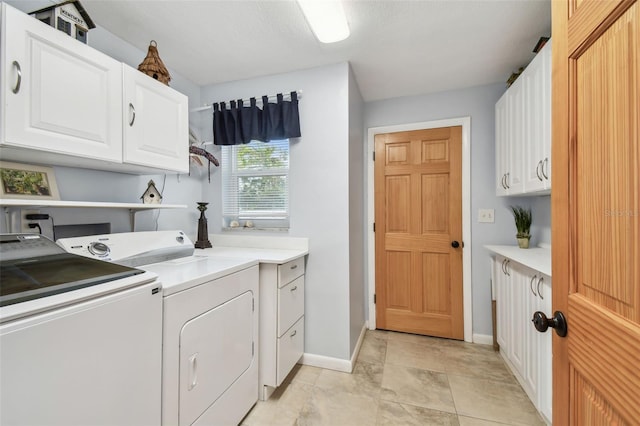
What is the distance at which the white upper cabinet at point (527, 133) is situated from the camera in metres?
1.56

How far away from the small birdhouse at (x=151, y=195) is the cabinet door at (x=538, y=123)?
8.37 feet

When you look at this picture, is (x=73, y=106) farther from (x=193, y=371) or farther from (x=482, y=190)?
(x=482, y=190)

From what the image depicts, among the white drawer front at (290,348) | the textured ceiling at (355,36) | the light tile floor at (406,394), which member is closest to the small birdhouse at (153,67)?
the textured ceiling at (355,36)

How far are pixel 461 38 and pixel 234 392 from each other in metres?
2.70

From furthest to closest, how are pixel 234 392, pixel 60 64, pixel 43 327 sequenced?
pixel 234 392, pixel 60 64, pixel 43 327

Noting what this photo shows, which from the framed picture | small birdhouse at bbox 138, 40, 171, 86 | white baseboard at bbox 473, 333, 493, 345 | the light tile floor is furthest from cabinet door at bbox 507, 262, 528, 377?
the framed picture

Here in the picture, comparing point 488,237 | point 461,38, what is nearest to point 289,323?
point 488,237

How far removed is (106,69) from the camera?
1.33 meters

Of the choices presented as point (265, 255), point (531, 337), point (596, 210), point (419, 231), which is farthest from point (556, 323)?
point (419, 231)

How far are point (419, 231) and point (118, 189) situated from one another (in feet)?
8.47

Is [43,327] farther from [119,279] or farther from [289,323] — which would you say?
[289,323]

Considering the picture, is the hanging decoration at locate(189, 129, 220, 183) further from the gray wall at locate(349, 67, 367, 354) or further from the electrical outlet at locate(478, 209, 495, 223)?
the electrical outlet at locate(478, 209, 495, 223)

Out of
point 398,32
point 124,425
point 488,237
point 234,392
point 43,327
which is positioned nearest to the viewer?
point 43,327

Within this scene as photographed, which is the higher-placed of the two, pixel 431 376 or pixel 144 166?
pixel 144 166
